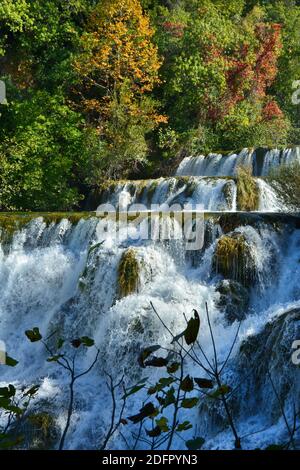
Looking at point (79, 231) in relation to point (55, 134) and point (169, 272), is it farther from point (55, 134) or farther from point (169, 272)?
point (55, 134)

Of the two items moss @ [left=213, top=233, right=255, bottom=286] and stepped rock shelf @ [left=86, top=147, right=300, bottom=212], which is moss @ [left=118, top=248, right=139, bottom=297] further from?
stepped rock shelf @ [left=86, top=147, right=300, bottom=212]

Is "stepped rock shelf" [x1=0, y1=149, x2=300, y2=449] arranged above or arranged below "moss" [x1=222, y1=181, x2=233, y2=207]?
below

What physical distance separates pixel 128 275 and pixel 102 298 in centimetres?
59

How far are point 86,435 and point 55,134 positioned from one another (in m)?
9.79

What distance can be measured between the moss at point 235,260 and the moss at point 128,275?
1212mm

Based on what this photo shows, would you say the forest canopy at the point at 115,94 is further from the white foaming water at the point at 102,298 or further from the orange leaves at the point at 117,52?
the white foaming water at the point at 102,298

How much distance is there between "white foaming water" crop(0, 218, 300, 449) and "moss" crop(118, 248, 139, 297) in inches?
3.8

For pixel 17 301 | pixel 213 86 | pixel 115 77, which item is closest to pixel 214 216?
pixel 17 301

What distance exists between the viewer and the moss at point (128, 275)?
8328mm

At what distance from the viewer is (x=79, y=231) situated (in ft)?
33.1

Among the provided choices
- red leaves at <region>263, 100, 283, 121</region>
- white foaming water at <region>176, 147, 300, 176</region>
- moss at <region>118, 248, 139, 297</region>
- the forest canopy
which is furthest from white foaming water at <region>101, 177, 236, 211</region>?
red leaves at <region>263, 100, 283, 121</region>

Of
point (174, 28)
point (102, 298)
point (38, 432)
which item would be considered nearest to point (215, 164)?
point (174, 28)

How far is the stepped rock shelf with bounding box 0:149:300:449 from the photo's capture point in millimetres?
5742

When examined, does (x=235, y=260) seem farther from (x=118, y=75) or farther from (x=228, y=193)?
(x=118, y=75)
